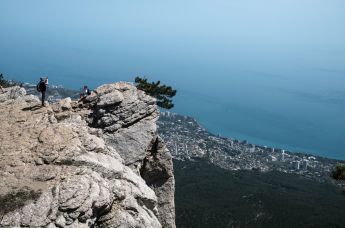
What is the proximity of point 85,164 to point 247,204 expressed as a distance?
14168cm

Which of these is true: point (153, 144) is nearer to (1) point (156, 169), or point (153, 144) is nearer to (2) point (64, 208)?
(1) point (156, 169)

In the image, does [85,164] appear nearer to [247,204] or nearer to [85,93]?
[85,93]

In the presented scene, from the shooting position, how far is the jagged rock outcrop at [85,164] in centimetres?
1753

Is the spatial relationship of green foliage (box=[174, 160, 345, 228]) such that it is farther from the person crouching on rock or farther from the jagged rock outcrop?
the jagged rock outcrop

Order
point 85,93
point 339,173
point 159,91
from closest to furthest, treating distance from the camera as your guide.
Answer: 1. point 339,173
2. point 85,93
3. point 159,91

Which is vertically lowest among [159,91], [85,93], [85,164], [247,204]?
[247,204]

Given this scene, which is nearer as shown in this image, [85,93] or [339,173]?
[339,173]

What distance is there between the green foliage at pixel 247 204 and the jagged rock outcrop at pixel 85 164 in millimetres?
93997

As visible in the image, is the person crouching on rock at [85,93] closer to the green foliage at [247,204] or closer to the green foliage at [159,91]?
the green foliage at [159,91]

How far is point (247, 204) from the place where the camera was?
508 ft

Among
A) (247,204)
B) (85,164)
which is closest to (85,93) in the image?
(85,164)

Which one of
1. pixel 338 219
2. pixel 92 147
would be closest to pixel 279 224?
pixel 338 219

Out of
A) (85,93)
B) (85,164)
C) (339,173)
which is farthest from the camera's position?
(85,93)

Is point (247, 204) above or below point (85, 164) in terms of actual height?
below
